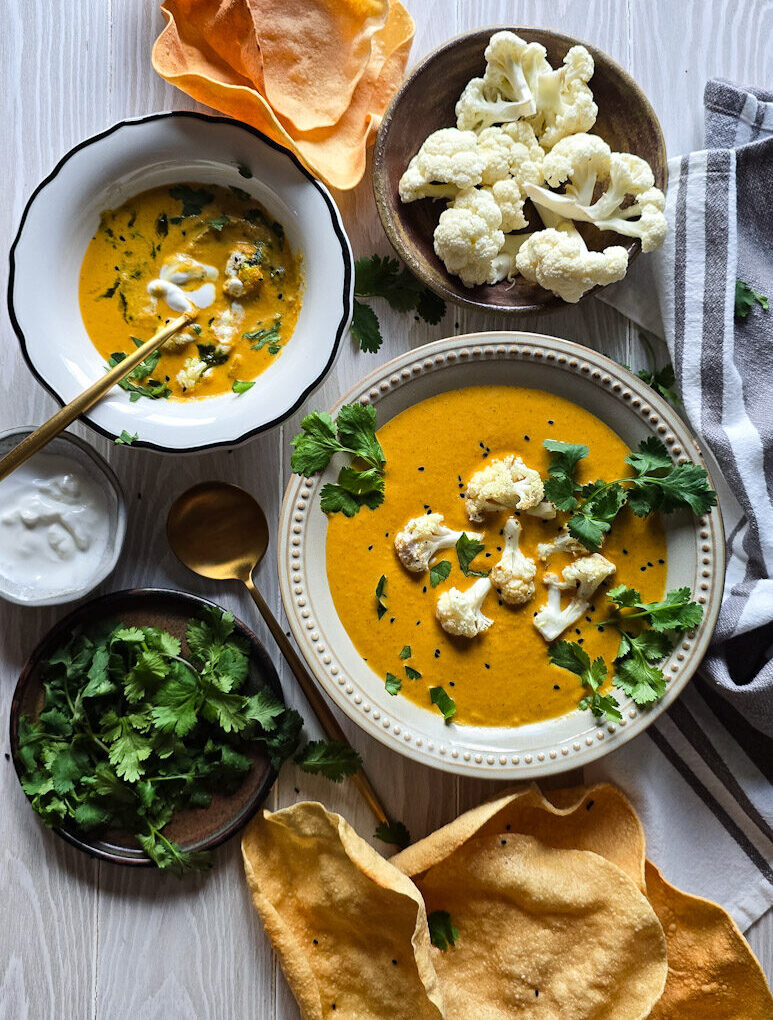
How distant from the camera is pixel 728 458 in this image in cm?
254

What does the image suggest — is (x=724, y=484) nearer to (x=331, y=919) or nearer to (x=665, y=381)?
(x=665, y=381)

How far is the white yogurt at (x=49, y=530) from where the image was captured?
2564mm

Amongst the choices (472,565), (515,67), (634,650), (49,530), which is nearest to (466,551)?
(472,565)

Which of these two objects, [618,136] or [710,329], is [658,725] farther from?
[618,136]

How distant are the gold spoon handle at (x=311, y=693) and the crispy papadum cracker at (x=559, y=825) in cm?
18

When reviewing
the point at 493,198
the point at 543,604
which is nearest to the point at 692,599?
the point at 543,604

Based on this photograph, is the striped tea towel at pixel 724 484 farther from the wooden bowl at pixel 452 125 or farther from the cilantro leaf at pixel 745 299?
the wooden bowl at pixel 452 125

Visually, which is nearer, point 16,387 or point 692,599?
point 692,599

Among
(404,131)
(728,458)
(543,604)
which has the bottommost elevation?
(543,604)

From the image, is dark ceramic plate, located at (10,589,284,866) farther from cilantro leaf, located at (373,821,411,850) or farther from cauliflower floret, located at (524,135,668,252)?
cauliflower floret, located at (524,135,668,252)

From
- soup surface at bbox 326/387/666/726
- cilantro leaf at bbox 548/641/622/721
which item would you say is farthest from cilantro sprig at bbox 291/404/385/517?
cilantro leaf at bbox 548/641/622/721

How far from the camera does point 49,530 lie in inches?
101

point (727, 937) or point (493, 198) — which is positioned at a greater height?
point (493, 198)

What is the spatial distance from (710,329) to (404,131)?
100 cm
